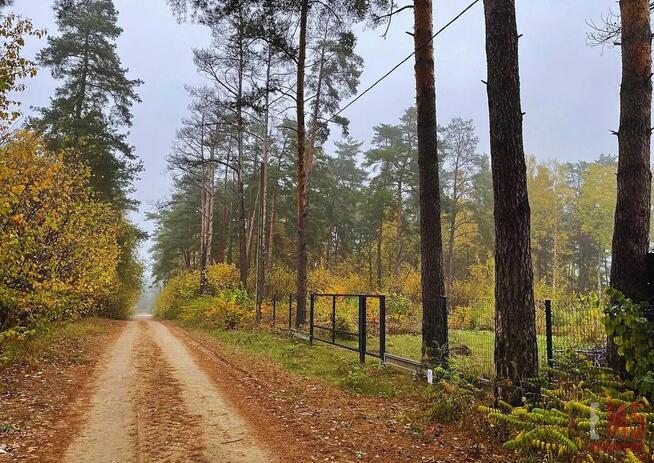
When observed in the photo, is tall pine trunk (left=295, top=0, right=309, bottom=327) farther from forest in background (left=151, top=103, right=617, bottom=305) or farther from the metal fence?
forest in background (left=151, top=103, right=617, bottom=305)

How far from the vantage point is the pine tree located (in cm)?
2034

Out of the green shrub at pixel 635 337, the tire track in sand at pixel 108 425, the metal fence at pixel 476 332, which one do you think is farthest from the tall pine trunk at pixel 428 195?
the tire track in sand at pixel 108 425

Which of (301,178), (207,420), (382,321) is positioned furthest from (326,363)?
(301,178)

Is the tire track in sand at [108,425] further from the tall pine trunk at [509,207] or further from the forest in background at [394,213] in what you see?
the forest in background at [394,213]

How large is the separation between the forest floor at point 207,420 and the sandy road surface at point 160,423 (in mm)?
13

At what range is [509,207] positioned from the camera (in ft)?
17.3

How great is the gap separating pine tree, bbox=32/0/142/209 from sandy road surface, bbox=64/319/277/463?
15.1 m

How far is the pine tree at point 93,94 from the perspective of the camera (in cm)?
2034

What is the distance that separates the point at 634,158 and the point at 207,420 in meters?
7.30

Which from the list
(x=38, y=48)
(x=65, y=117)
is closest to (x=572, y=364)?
(x=65, y=117)

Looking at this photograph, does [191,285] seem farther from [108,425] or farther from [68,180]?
[108,425]

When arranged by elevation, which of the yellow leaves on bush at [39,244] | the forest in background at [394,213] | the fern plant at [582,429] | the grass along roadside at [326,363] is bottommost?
the grass along roadside at [326,363]

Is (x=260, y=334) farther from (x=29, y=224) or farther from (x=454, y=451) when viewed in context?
(x=454, y=451)

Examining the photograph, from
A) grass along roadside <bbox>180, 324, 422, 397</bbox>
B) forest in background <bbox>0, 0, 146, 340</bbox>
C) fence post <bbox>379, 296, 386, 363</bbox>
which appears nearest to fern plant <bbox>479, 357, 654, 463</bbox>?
grass along roadside <bbox>180, 324, 422, 397</bbox>
